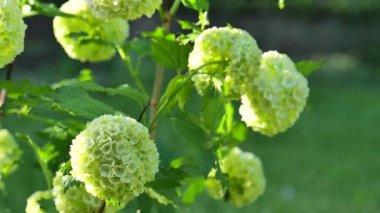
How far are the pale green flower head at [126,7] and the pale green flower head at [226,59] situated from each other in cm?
10

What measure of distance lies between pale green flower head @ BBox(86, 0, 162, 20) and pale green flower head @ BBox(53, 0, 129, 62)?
265mm

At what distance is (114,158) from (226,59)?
0.97 feet

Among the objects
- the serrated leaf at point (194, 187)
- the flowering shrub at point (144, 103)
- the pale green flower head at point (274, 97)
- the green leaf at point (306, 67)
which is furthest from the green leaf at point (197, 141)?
the serrated leaf at point (194, 187)

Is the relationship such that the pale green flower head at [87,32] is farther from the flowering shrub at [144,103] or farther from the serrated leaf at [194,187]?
the serrated leaf at [194,187]

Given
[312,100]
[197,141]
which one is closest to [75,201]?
[197,141]

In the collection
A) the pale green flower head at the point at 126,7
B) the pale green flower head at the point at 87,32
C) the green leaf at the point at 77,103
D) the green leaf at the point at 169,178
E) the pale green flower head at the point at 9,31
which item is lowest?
the green leaf at the point at 169,178

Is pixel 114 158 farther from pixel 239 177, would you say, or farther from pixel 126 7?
pixel 239 177

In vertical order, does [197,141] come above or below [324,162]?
above

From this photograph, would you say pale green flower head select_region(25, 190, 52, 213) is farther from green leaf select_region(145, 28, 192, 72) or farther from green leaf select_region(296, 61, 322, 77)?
green leaf select_region(296, 61, 322, 77)

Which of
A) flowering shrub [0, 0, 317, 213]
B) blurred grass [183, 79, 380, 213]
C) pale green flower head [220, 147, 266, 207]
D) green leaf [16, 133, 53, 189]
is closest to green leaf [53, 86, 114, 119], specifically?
flowering shrub [0, 0, 317, 213]

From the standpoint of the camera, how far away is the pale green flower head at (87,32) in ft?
5.49

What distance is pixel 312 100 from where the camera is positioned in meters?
7.33

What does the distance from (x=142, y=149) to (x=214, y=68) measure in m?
0.23

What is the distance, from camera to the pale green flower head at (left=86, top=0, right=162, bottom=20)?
1368 mm
